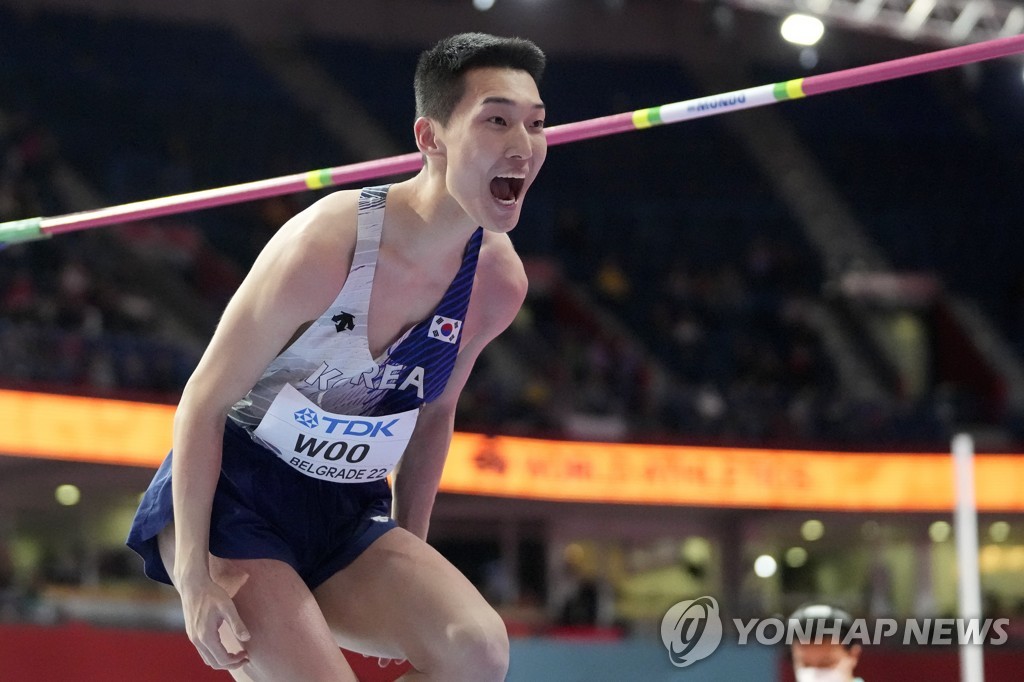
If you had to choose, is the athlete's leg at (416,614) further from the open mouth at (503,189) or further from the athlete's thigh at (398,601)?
the open mouth at (503,189)

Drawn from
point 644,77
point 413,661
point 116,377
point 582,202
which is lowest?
point 413,661

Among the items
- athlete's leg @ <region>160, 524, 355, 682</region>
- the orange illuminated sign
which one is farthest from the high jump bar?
the orange illuminated sign

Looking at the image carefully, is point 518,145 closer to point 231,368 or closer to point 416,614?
point 231,368

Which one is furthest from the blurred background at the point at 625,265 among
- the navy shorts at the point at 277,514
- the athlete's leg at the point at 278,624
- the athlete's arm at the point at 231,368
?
the athlete's arm at the point at 231,368

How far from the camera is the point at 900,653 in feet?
27.4

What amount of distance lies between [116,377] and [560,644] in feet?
23.8

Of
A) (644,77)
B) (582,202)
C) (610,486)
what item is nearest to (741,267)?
(582,202)

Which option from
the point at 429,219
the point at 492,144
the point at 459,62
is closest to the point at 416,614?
the point at 429,219

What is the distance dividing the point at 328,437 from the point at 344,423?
55 mm

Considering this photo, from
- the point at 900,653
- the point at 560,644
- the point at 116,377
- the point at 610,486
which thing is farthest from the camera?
the point at 610,486

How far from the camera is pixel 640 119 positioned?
392 cm

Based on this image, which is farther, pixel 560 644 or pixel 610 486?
pixel 610 486

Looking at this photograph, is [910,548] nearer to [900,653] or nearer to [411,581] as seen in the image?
[900,653]

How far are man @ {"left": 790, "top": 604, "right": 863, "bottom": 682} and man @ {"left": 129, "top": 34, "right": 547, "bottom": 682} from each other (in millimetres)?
1394
